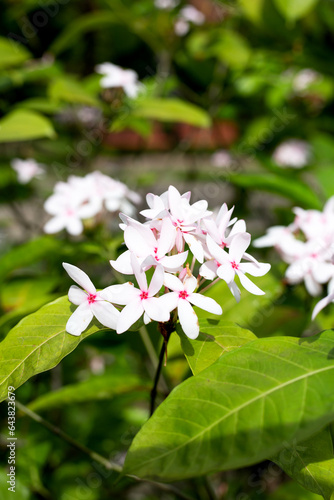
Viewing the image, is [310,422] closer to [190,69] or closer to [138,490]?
[138,490]

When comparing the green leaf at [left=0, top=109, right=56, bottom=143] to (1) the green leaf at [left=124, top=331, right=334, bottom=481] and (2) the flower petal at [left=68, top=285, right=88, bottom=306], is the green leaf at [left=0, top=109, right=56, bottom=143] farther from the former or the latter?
(1) the green leaf at [left=124, top=331, right=334, bottom=481]

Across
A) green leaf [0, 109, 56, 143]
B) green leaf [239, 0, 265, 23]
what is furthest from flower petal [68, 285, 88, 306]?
green leaf [239, 0, 265, 23]

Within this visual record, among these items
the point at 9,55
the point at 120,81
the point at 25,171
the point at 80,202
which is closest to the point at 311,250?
the point at 80,202

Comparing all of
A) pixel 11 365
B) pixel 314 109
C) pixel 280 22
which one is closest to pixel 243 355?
pixel 11 365

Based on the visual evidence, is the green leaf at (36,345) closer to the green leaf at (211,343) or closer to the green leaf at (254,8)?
the green leaf at (211,343)

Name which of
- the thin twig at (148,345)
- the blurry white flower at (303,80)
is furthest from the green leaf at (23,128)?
the blurry white flower at (303,80)

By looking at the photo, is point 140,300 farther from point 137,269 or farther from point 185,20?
point 185,20
